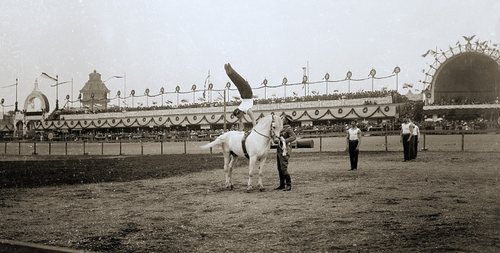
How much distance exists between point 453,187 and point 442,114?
4887cm

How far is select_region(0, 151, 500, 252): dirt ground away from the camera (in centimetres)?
627

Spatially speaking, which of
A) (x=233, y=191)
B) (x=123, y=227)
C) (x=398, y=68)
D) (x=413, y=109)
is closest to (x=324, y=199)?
(x=233, y=191)

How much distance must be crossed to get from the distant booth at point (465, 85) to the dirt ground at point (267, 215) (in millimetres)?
44453

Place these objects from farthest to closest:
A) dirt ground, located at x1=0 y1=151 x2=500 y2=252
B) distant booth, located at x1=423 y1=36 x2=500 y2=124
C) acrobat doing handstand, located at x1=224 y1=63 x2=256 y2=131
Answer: distant booth, located at x1=423 y1=36 x2=500 y2=124
acrobat doing handstand, located at x1=224 y1=63 x2=256 y2=131
dirt ground, located at x1=0 y1=151 x2=500 y2=252

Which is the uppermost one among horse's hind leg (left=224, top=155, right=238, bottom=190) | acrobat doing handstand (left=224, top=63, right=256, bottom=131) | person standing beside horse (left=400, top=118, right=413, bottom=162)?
acrobat doing handstand (left=224, top=63, right=256, bottom=131)

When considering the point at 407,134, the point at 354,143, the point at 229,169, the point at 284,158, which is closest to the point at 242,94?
the point at 229,169

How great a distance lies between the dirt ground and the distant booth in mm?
44453

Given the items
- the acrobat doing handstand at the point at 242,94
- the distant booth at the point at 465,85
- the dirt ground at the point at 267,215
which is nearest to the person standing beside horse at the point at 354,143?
the dirt ground at the point at 267,215

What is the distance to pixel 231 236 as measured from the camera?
22.1ft

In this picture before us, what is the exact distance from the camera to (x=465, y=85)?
216 feet

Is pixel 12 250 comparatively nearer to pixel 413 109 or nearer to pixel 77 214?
pixel 77 214

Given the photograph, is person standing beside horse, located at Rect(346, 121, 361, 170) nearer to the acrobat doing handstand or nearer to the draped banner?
the acrobat doing handstand

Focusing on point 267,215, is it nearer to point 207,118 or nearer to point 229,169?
point 229,169

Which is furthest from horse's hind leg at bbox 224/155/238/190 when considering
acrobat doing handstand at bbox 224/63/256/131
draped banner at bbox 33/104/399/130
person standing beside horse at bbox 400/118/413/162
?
draped banner at bbox 33/104/399/130
